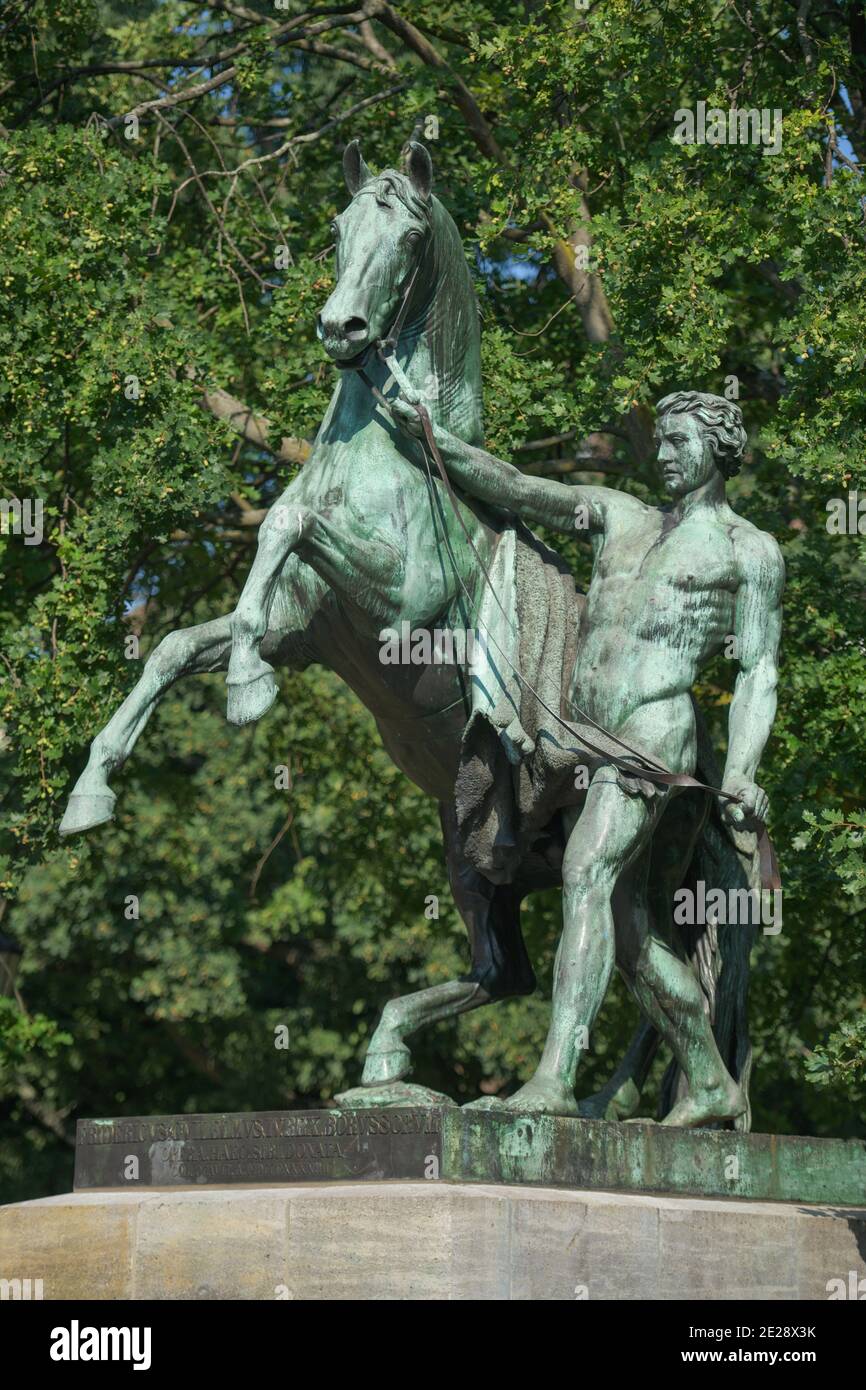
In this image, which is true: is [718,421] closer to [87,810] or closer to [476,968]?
[476,968]

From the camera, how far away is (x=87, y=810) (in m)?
7.82

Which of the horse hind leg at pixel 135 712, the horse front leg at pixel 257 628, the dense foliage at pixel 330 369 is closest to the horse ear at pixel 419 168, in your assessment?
the horse front leg at pixel 257 628

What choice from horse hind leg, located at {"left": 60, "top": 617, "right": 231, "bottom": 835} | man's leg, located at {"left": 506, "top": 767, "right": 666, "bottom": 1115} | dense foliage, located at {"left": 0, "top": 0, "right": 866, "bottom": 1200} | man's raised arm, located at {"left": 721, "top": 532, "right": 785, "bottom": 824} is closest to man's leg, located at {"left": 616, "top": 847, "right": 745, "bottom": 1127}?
man's leg, located at {"left": 506, "top": 767, "right": 666, "bottom": 1115}

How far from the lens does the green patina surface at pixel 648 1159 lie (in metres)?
6.97

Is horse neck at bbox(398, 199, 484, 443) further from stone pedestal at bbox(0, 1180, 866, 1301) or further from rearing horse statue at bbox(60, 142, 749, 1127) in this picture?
stone pedestal at bbox(0, 1180, 866, 1301)

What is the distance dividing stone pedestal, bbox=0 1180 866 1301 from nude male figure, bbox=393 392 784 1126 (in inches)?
34.3

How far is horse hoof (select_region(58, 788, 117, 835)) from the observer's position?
7.81m

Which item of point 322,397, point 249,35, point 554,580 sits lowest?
point 554,580

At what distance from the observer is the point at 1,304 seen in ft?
47.7

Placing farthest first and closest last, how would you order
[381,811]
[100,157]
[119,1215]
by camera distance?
[381,811]
[100,157]
[119,1215]

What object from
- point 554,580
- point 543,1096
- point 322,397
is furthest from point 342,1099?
point 322,397

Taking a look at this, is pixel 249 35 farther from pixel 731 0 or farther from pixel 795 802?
pixel 795 802

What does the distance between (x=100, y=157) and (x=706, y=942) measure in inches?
344

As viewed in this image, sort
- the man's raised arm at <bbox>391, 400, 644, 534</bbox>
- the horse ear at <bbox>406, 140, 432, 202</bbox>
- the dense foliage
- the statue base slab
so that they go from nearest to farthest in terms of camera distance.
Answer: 1. the statue base slab
2. the horse ear at <bbox>406, 140, 432, 202</bbox>
3. the man's raised arm at <bbox>391, 400, 644, 534</bbox>
4. the dense foliage
